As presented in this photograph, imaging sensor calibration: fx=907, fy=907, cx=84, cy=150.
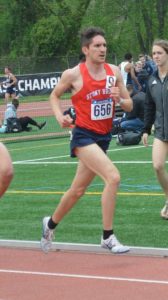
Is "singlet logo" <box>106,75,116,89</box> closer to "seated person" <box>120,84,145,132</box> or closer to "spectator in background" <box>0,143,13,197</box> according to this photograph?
"spectator in background" <box>0,143,13,197</box>

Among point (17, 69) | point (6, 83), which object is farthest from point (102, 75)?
point (17, 69)

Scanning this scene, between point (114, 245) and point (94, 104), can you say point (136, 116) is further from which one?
point (114, 245)

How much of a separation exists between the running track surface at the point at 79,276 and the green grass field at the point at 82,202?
72 centimetres

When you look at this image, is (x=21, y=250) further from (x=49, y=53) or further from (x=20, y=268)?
(x=49, y=53)

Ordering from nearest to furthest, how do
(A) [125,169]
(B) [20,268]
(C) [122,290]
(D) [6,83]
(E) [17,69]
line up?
1. (C) [122,290]
2. (B) [20,268]
3. (A) [125,169]
4. (D) [6,83]
5. (E) [17,69]

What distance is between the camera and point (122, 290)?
7109mm

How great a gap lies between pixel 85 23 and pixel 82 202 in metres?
44.8

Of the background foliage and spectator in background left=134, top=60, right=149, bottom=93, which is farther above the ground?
spectator in background left=134, top=60, right=149, bottom=93

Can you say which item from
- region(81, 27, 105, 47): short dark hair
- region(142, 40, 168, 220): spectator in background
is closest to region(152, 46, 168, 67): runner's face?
region(142, 40, 168, 220): spectator in background

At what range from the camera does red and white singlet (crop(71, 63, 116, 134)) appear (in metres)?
8.51

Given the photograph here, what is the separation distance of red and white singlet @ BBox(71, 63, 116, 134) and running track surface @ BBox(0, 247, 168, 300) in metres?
1.24

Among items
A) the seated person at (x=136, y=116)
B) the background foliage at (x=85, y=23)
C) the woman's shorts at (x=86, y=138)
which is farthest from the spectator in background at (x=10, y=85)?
the background foliage at (x=85, y=23)

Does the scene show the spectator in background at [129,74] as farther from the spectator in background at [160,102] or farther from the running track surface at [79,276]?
the running track surface at [79,276]

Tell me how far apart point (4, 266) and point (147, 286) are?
1.59 metres
